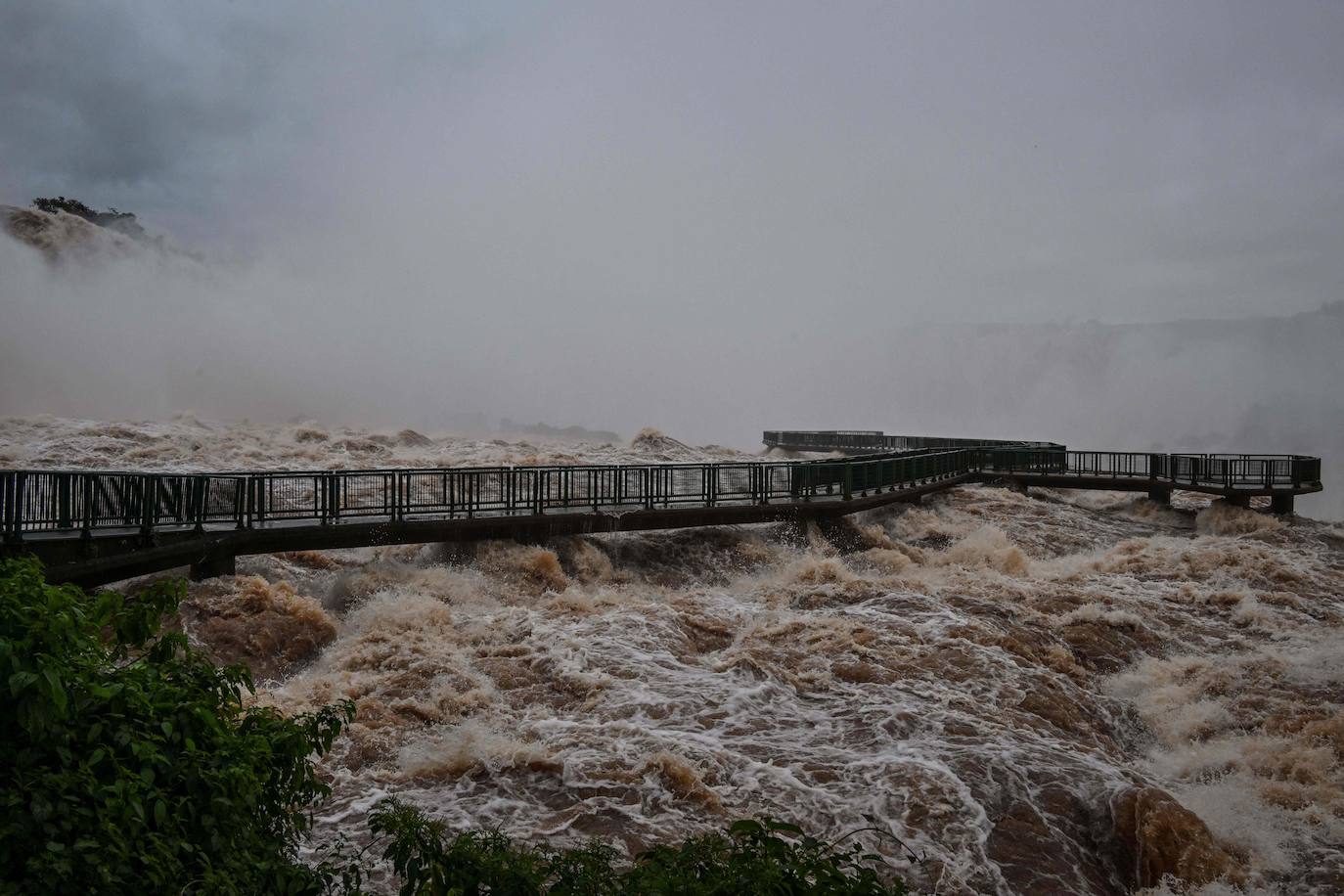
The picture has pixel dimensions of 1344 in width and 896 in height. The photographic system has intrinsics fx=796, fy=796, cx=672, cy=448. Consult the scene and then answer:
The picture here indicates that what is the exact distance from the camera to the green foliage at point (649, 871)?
3617 millimetres

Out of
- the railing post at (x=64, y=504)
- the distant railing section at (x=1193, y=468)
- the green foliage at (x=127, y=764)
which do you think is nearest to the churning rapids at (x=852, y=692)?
the railing post at (x=64, y=504)

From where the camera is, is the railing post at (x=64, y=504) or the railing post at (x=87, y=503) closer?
the railing post at (x=87, y=503)

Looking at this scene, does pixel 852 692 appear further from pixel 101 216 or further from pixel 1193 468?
pixel 101 216

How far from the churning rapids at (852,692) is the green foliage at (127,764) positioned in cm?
365

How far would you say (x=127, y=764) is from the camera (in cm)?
375

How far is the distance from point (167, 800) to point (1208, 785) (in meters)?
9.49

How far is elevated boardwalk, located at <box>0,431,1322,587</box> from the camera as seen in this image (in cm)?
1143

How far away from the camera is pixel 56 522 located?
11.4m

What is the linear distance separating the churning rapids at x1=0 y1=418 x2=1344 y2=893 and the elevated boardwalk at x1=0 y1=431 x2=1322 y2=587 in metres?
0.64

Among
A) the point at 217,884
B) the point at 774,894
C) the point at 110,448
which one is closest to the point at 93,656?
the point at 217,884

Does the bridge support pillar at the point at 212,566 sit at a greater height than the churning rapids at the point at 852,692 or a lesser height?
greater

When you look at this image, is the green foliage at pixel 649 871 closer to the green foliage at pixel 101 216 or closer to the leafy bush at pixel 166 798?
the leafy bush at pixel 166 798

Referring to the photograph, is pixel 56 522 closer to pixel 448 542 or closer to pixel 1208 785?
pixel 448 542

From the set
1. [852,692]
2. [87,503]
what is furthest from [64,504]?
[852,692]
